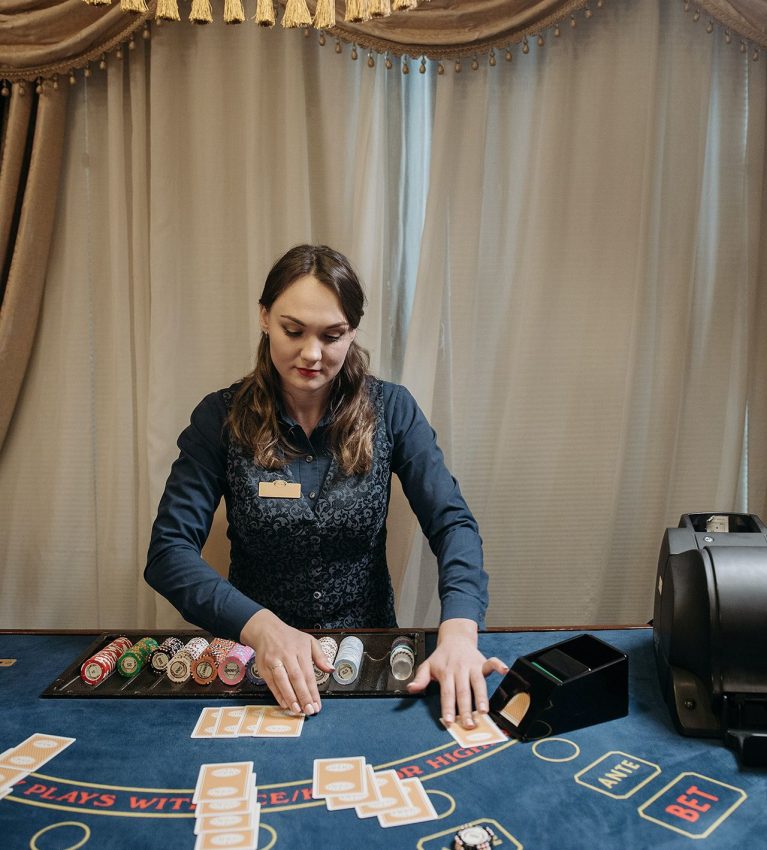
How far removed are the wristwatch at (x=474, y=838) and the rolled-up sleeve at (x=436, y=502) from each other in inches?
25.4

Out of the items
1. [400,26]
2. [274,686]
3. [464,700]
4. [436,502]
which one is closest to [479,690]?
[464,700]

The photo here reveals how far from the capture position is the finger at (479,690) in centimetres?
135

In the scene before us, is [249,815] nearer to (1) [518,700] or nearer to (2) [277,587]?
(1) [518,700]

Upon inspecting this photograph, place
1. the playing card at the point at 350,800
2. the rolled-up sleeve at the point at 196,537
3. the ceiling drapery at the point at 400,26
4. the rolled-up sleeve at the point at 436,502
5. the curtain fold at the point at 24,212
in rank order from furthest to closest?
the curtain fold at the point at 24,212, the ceiling drapery at the point at 400,26, the rolled-up sleeve at the point at 436,502, the rolled-up sleeve at the point at 196,537, the playing card at the point at 350,800

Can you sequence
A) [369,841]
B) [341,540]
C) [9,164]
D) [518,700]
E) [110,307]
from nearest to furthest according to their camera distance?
[369,841], [518,700], [341,540], [9,164], [110,307]

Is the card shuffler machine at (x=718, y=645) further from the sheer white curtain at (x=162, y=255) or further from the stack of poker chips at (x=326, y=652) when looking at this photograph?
the sheer white curtain at (x=162, y=255)

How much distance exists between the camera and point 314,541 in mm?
1836

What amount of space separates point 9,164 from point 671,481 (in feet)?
6.93

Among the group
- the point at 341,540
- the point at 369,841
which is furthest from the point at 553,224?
the point at 369,841

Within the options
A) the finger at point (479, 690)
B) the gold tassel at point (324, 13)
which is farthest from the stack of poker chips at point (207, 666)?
the gold tassel at point (324, 13)

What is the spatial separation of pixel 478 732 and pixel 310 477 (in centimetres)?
74

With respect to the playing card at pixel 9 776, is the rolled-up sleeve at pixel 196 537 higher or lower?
higher

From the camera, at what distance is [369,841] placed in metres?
1.04

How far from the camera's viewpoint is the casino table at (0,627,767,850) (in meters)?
1.05
